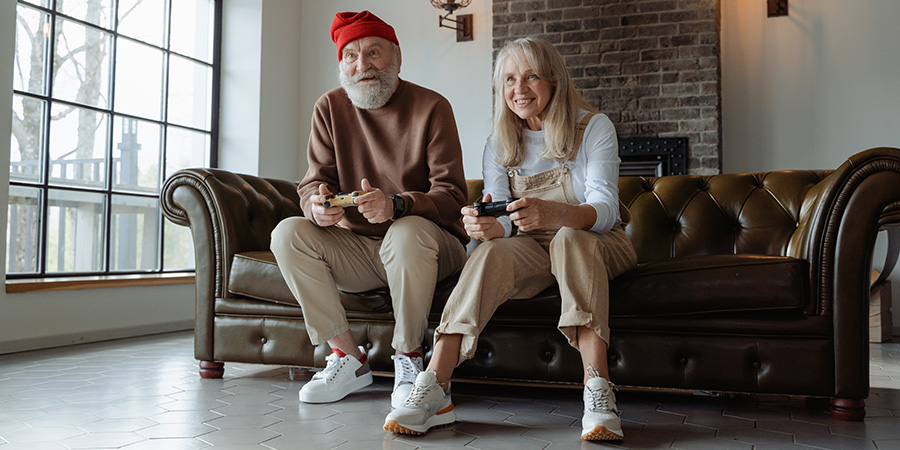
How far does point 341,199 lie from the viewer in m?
1.97

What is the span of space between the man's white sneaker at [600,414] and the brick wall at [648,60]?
3.04 meters

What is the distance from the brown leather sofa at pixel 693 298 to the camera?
6.06ft

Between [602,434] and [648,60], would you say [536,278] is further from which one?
[648,60]

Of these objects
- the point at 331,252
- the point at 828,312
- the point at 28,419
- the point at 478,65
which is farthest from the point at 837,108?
the point at 28,419

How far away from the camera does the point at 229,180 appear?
98.5 inches

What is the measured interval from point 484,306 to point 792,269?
0.83 metres

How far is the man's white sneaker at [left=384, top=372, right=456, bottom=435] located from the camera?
1.64 metres

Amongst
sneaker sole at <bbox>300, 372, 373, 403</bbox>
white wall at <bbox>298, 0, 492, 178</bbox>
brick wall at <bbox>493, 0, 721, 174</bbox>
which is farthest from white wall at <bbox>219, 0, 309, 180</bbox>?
sneaker sole at <bbox>300, 372, 373, 403</bbox>

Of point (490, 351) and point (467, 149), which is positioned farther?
point (467, 149)

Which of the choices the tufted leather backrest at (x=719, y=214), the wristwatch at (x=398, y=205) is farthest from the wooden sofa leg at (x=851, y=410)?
the wristwatch at (x=398, y=205)

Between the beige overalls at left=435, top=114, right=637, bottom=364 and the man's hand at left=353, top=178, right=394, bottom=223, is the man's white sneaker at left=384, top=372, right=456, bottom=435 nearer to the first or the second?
the beige overalls at left=435, top=114, right=637, bottom=364

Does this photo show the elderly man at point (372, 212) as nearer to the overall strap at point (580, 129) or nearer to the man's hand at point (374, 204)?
the man's hand at point (374, 204)

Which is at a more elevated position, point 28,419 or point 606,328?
point 606,328

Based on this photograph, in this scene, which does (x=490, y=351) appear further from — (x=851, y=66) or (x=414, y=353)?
(x=851, y=66)
